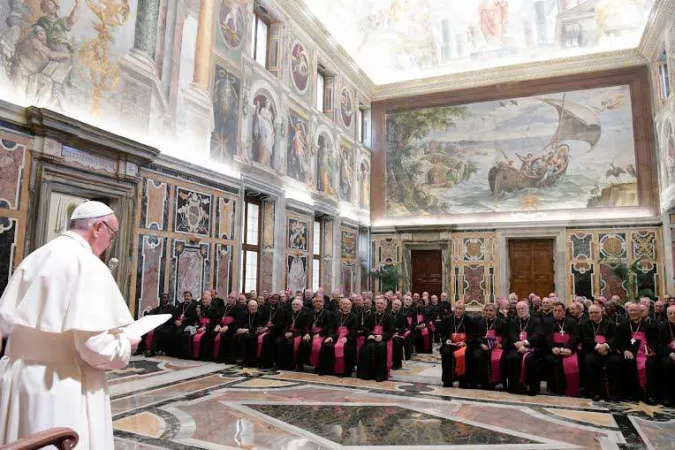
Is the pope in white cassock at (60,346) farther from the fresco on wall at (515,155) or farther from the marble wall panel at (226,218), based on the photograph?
the fresco on wall at (515,155)

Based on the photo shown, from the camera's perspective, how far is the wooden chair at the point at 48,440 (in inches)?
66.9

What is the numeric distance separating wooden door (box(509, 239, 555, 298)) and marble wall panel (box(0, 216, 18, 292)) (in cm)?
1722

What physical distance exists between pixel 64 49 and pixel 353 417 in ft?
25.8

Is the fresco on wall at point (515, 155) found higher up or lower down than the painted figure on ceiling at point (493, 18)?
A: lower down

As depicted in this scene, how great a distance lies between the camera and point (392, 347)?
8867 mm

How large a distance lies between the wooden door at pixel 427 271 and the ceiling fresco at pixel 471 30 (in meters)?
8.01

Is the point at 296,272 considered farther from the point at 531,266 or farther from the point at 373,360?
the point at 531,266

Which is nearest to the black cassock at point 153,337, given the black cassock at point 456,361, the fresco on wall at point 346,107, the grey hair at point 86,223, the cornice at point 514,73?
the black cassock at point 456,361

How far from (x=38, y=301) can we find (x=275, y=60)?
1401cm

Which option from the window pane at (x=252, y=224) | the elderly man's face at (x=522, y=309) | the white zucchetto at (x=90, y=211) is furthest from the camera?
the window pane at (x=252, y=224)

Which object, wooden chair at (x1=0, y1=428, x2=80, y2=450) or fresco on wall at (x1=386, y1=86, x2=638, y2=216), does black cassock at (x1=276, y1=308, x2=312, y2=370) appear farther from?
fresco on wall at (x1=386, y1=86, x2=638, y2=216)

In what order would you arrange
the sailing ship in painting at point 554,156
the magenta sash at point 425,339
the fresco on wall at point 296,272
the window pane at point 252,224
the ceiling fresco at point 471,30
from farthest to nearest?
the sailing ship in painting at point 554,156 → the ceiling fresco at point 471,30 → the fresco on wall at point 296,272 → the window pane at point 252,224 → the magenta sash at point 425,339

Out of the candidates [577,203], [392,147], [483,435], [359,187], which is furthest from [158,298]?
[577,203]

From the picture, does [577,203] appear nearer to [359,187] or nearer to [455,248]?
[455,248]
